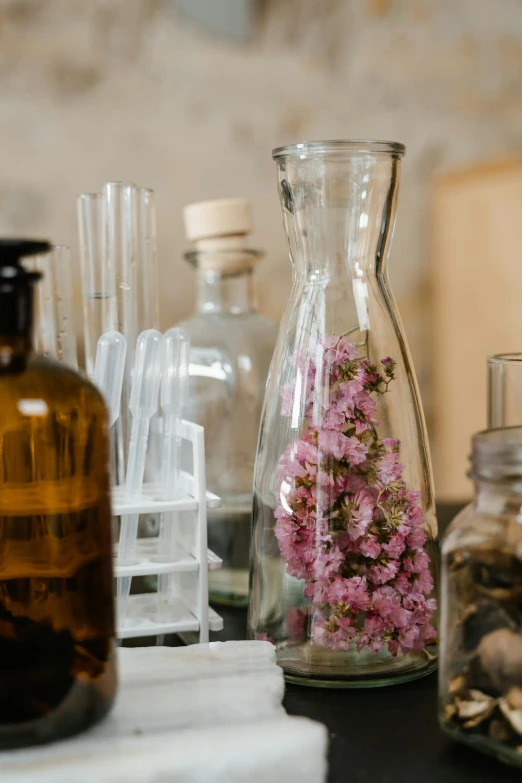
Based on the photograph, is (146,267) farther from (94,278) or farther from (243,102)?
(243,102)

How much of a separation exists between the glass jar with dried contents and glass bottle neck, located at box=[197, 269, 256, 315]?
33 centimetres

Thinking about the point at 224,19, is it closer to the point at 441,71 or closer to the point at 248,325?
the point at 441,71

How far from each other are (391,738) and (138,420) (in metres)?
0.22

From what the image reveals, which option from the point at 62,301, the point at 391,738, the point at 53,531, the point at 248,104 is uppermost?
the point at 248,104

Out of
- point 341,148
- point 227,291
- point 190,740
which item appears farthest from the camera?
point 227,291

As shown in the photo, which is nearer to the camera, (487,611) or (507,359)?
(487,611)

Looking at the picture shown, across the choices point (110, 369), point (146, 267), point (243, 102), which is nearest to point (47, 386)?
point (110, 369)

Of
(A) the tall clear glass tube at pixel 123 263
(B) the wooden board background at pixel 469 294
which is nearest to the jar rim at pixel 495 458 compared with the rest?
(A) the tall clear glass tube at pixel 123 263

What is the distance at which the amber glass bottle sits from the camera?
1.15 ft

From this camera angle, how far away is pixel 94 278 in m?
0.56

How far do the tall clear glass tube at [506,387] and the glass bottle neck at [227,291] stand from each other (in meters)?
0.23

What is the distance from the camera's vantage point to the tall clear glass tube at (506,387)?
50 cm

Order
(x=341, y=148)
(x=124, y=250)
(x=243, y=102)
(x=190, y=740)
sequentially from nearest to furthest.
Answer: (x=190, y=740), (x=341, y=148), (x=124, y=250), (x=243, y=102)

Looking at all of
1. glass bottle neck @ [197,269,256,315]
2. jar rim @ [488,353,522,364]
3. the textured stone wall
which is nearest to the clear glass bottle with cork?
glass bottle neck @ [197,269,256,315]
